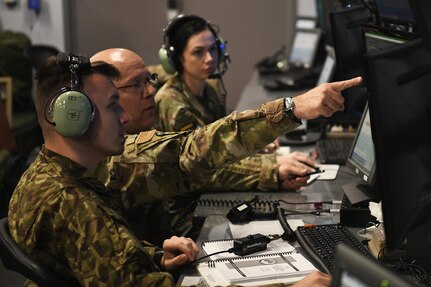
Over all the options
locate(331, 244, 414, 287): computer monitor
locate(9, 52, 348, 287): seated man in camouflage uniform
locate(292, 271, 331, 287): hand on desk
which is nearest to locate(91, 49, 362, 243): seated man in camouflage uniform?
locate(9, 52, 348, 287): seated man in camouflage uniform

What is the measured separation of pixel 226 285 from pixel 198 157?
0.63 m

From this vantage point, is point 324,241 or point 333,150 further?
point 333,150

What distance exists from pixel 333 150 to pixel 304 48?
8.62 feet

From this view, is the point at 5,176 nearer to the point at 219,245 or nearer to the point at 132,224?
the point at 132,224

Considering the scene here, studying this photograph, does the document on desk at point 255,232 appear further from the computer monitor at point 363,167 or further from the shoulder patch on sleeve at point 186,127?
the shoulder patch on sleeve at point 186,127

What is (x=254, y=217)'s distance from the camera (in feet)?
8.25

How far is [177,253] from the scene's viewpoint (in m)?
2.09

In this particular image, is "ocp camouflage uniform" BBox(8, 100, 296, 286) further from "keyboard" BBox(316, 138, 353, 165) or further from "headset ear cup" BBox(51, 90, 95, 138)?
"keyboard" BBox(316, 138, 353, 165)

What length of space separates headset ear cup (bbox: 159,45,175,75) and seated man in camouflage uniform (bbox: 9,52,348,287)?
3.80ft

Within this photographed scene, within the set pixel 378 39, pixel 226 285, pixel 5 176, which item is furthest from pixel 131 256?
pixel 5 176

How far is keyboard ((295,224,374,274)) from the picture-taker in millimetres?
2037

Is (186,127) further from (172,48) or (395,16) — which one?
(395,16)

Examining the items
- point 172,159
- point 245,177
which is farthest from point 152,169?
point 245,177

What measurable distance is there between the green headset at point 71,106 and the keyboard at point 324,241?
68cm
